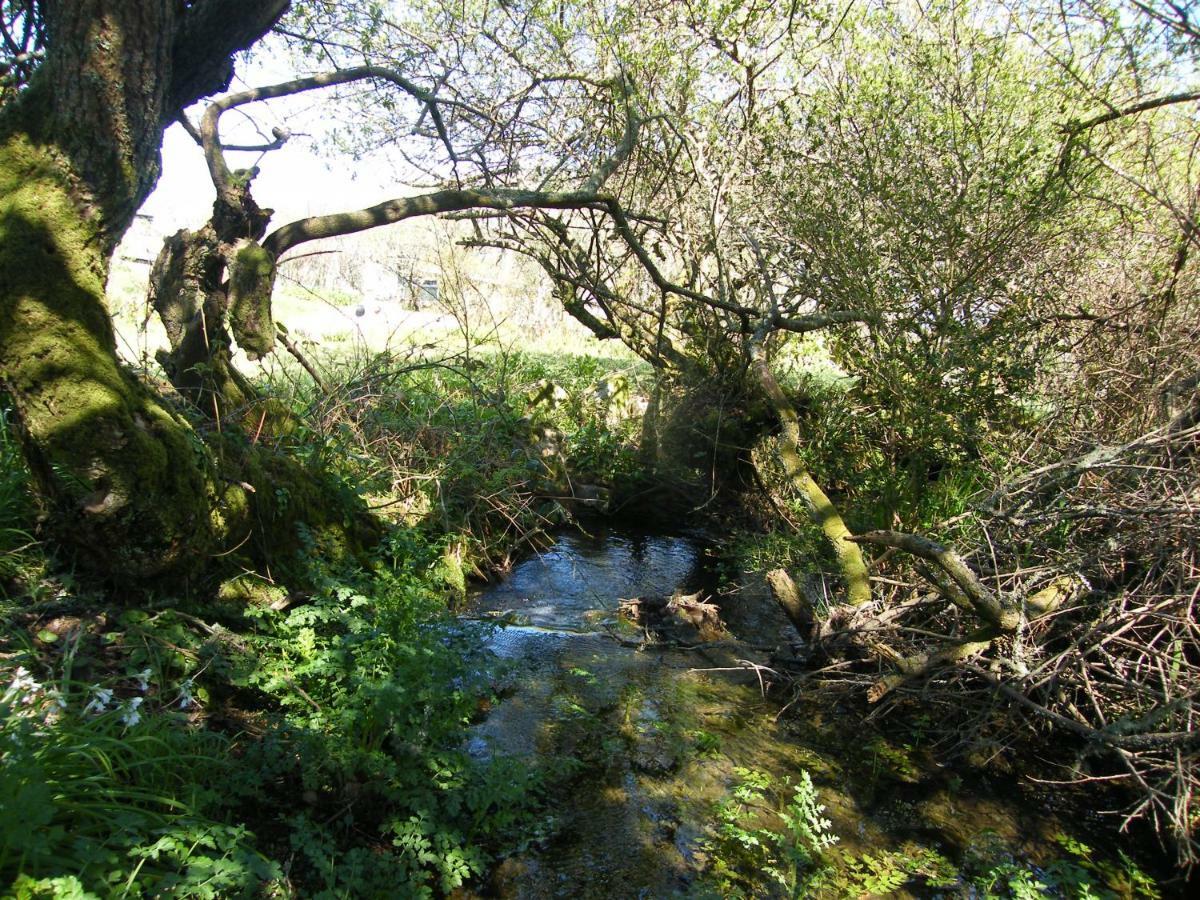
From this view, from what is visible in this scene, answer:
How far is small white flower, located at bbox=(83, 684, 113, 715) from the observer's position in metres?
2.84

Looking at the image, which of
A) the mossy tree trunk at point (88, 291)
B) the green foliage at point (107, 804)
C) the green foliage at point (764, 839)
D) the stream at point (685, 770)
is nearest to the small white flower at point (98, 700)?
the green foliage at point (107, 804)

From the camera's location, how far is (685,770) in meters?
Result: 4.36

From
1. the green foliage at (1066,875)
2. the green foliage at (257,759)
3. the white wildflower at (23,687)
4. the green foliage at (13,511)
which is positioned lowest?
the green foliage at (1066,875)

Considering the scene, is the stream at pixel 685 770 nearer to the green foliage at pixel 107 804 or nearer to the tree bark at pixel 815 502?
the tree bark at pixel 815 502

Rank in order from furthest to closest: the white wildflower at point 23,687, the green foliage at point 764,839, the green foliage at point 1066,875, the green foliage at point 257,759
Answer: the green foliage at point 1066,875, the green foliage at point 764,839, the white wildflower at point 23,687, the green foliage at point 257,759

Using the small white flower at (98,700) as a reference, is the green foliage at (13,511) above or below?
above

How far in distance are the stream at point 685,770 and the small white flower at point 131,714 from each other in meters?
1.59

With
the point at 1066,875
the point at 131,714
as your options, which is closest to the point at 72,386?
the point at 131,714

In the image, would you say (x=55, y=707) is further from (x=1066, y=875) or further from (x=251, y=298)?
(x=1066, y=875)

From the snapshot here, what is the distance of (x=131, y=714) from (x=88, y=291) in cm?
202

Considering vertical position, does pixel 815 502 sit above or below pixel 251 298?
below

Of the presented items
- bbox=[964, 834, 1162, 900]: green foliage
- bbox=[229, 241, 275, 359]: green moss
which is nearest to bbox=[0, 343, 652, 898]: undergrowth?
bbox=[229, 241, 275, 359]: green moss

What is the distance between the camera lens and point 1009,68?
20.8 ft

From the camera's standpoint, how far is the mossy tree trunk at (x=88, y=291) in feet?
11.0
